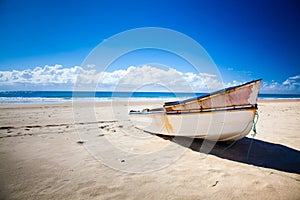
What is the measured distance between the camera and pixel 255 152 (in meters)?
3.72

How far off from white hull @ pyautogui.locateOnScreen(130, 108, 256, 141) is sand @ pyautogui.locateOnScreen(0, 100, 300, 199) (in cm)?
38

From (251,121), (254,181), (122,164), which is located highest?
(251,121)

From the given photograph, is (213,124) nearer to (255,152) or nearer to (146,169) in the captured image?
(255,152)

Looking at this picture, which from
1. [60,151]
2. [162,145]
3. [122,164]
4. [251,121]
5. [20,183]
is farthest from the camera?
[162,145]

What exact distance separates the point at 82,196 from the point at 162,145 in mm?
2500

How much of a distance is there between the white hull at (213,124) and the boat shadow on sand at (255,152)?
31 cm

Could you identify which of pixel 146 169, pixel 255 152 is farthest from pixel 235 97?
pixel 146 169

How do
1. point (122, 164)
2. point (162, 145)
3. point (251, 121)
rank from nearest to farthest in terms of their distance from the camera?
point (122, 164) → point (251, 121) → point (162, 145)

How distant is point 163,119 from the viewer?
4625 mm

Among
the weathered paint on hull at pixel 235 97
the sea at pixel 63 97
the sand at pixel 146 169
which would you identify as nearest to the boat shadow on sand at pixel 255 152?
the sand at pixel 146 169

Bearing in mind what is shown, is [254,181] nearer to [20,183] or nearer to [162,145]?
[162,145]

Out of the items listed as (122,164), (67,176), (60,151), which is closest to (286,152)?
(122,164)

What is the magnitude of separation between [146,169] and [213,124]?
1.83 metres

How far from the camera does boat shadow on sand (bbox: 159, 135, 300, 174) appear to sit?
3.07 meters
